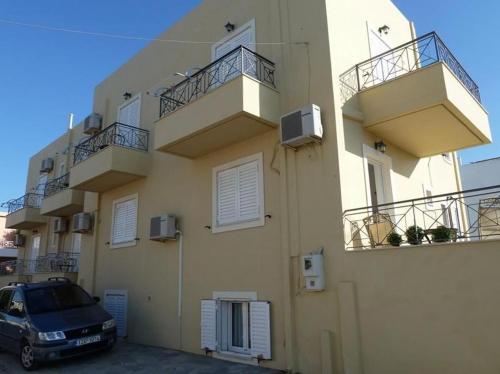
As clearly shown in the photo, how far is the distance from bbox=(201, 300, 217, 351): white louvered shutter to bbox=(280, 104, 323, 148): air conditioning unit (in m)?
3.92

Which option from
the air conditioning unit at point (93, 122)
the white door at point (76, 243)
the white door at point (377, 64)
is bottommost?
the white door at point (76, 243)

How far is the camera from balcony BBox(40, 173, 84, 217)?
1517 cm

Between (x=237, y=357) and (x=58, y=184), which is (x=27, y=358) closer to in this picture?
→ (x=237, y=357)

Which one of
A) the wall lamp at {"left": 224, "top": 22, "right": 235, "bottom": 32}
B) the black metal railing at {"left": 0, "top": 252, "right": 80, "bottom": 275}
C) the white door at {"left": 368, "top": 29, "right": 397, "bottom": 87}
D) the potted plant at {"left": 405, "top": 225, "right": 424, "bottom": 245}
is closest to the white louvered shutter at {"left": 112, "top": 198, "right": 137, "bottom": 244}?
the black metal railing at {"left": 0, "top": 252, "right": 80, "bottom": 275}

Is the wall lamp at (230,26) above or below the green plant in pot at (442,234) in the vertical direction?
above

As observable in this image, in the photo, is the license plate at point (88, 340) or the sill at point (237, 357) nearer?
the sill at point (237, 357)

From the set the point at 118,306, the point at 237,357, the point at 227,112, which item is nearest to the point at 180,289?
the point at 237,357

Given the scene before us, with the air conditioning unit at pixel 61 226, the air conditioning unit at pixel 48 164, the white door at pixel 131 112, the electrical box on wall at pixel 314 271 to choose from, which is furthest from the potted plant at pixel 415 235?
the air conditioning unit at pixel 48 164

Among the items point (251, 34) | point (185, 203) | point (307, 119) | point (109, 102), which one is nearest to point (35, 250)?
point (109, 102)

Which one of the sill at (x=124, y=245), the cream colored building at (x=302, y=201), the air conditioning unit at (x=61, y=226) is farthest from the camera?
the air conditioning unit at (x=61, y=226)

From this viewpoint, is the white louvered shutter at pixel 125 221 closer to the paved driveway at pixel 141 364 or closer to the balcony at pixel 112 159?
the balcony at pixel 112 159

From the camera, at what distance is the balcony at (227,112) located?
782 centimetres

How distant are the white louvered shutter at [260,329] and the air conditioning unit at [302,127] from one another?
10.3 feet

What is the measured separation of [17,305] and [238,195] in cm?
560
